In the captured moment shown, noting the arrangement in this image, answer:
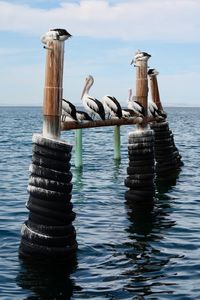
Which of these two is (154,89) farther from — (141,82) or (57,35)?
(57,35)

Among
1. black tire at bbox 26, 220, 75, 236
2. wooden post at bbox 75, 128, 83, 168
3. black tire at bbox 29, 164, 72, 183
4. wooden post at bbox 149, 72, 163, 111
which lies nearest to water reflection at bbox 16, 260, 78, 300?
black tire at bbox 26, 220, 75, 236

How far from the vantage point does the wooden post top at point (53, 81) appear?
12211mm

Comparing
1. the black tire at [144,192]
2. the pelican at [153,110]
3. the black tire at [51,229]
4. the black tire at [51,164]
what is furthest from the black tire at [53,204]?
the pelican at [153,110]

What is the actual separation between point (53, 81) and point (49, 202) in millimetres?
2458

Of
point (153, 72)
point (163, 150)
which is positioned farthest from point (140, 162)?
point (153, 72)

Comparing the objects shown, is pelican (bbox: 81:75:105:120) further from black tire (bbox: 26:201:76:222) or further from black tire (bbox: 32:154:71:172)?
black tire (bbox: 26:201:76:222)

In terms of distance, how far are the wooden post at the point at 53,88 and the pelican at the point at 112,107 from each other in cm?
799

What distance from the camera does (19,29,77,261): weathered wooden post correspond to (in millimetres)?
11898

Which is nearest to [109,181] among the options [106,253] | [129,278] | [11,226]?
[11,226]

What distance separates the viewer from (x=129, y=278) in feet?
37.4

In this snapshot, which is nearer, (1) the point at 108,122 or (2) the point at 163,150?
(1) the point at 108,122

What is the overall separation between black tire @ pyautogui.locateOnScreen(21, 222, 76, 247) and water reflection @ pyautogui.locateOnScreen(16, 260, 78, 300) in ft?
1.31

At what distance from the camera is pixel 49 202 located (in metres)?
11.9

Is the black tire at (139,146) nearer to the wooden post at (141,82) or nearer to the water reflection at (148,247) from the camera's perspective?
the wooden post at (141,82)
